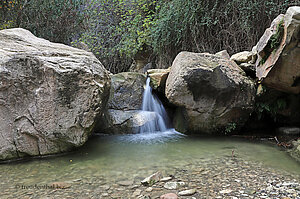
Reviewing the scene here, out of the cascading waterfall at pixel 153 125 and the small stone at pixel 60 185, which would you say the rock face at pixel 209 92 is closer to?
the cascading waterfall at pixel 153 125

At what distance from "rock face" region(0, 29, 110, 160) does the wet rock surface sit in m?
0.67

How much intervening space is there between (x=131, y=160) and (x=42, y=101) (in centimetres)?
156

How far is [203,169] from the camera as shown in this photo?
2920 millimetres

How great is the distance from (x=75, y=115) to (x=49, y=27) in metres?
8.25

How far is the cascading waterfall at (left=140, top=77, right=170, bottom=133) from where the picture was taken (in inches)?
216

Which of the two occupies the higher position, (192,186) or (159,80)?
(159,80)

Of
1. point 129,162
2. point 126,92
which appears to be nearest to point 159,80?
point 126,92

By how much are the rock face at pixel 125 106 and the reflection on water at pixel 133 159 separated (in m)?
0.71

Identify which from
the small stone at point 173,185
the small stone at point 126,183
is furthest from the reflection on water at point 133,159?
the small stone at point 173,185

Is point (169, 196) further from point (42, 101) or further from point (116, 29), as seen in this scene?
point (116, 29)

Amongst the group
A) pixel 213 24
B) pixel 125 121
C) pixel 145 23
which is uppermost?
pixel 145 23

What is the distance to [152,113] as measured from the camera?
568 centimetres

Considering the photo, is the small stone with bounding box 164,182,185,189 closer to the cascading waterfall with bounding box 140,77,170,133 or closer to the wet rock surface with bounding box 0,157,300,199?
the wet rock surface with bounding box 0,157,300,199

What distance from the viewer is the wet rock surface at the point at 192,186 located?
7.32 feet
